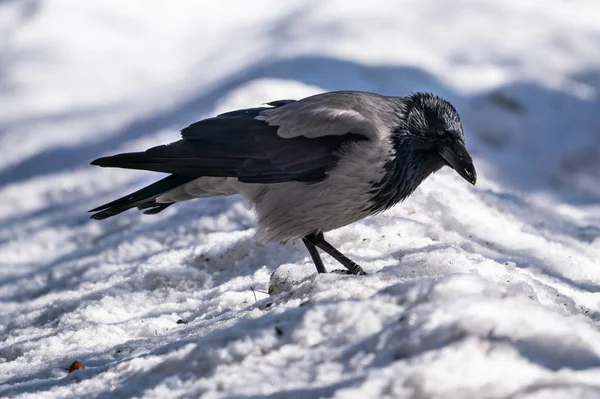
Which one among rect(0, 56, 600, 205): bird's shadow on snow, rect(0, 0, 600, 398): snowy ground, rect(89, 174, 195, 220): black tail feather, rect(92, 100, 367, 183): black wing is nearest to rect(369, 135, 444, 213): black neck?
rect(92, 100, 367, 183): black wing

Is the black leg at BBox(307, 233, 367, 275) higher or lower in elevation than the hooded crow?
lower

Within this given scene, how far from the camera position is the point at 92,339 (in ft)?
13.2

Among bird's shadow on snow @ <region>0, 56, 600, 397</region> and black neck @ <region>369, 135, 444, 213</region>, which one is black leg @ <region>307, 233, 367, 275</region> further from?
bird's shadow on snow @ <region>0, 56, 600, 397</region>

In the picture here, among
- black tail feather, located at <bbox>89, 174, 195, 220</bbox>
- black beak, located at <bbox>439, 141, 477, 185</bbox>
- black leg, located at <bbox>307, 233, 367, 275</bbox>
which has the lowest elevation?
black leg, located at <bbox>307, 233, 367, 275</bbox>

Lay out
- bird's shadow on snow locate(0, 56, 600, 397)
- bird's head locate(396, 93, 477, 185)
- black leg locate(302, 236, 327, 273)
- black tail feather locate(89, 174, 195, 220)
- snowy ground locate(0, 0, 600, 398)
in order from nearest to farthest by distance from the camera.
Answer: snowy ground locate(0, 0, 600, 398) < bird's head locate(396, 93, 477, 185) < black leg locate(302, 236, 327, 273) < black tail feather locate(89, 174, 195, 220) < bird's shadow on snow locate(0, 56, 600, 397)

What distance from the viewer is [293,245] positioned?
16.3 feet

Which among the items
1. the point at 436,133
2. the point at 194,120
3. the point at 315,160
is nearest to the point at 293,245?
the point at 315,160

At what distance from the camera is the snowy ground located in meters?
2.46

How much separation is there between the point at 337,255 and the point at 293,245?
2.62 ft

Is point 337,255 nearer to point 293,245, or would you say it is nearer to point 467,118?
point 293,245

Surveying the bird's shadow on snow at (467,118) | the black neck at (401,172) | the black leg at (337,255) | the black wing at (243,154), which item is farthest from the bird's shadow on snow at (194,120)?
the black wing at (243,154)

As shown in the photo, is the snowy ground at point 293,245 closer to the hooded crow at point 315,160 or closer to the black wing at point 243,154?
the hooded crow at point 315,160

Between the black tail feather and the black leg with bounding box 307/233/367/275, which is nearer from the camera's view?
the black leg with bounding box 307/233/367/275

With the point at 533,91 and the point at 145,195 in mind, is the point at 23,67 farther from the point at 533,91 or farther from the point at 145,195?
the point at 145,195
